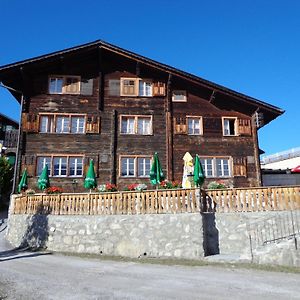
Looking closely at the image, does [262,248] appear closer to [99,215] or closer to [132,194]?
[132,194]

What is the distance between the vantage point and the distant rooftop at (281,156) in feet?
151

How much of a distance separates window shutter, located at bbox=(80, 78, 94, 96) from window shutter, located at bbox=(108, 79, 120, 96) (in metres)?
1.30

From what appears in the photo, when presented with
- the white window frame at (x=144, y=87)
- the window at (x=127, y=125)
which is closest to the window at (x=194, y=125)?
the white window frame at (x=144, y=87)

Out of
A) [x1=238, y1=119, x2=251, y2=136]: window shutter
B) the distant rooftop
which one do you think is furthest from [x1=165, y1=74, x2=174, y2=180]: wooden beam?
the distant rooftop

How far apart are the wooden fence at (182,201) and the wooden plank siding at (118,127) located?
6558 mm

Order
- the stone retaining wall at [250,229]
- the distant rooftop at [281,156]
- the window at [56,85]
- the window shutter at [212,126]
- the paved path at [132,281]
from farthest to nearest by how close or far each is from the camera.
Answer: the distant rooftop at [281,156] < the window shutter at [212,126] < the window at [56,85] < the stone retaining wall at [250,229] < the paved path at [132,281]

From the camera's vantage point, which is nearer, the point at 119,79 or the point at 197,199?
the point at 197,199

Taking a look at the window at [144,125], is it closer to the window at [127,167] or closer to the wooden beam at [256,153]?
the window at [127,167]

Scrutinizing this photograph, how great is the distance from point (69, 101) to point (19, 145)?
448cm

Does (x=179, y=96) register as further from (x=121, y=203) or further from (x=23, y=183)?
(x=23, y=183)

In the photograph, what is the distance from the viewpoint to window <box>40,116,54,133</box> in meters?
23.1

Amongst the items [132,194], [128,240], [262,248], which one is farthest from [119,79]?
[262,248]

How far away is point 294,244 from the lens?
12188mm

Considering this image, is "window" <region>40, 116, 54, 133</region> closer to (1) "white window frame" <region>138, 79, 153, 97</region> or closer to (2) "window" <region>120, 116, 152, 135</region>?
(2) "window" <region>120, 116, 152, 135</region>
